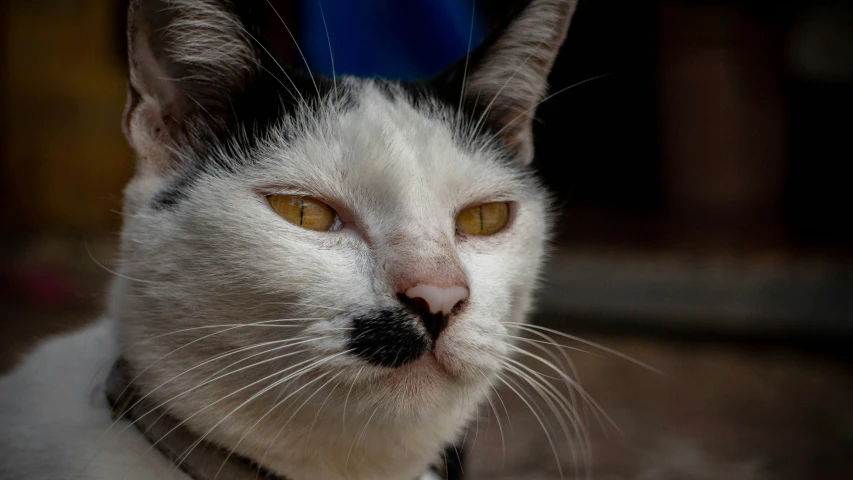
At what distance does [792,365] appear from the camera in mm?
2928

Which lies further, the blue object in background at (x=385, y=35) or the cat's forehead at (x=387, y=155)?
the blue object in background at (x=385, y=35)

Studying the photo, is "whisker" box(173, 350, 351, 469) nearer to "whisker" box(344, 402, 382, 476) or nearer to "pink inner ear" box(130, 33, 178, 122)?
"whisker" box(344, 402, 382, 476)

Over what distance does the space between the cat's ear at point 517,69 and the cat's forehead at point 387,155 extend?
0.26 ft

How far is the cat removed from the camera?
0.92 metres

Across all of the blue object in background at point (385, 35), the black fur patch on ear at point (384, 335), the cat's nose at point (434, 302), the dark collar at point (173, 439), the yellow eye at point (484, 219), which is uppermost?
the blue object in background at point (385, 35)

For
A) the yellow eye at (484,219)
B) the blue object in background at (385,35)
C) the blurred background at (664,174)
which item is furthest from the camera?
the blurred background at (664,174)

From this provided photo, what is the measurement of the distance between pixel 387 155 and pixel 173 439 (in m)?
0.51

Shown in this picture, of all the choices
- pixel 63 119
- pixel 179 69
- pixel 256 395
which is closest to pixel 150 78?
pixel 179 69

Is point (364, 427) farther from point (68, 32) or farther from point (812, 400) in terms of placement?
point (68, 32)

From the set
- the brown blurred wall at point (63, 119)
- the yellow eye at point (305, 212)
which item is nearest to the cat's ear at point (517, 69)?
the yellow eye at point (305, 212)

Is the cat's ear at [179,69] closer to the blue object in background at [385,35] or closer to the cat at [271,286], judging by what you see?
the cat at [271,286]

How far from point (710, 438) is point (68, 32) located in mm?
3477

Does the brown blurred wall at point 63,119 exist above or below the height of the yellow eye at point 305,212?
above

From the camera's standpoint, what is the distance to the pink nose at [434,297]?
880 millimetres
